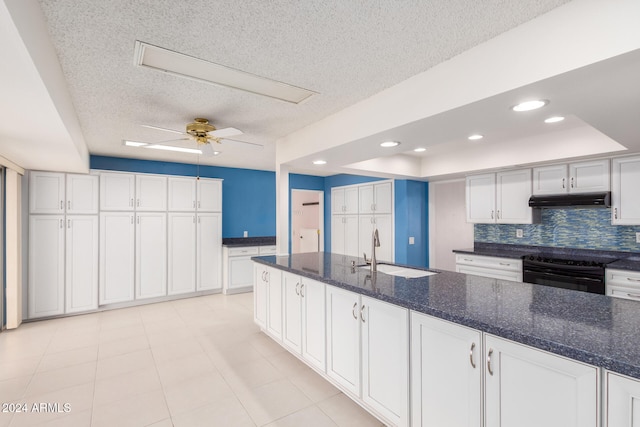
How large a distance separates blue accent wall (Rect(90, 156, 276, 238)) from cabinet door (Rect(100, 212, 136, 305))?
0.93 m

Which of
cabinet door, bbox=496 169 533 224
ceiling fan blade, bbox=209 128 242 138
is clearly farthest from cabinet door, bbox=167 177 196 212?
cabinet door, bbox=496 169 533 224

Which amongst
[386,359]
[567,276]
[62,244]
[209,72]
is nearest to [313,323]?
[386,359]

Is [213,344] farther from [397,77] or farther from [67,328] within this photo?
[397,77]

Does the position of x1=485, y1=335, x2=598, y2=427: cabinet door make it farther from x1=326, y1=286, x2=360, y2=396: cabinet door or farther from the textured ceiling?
the textured ceiling

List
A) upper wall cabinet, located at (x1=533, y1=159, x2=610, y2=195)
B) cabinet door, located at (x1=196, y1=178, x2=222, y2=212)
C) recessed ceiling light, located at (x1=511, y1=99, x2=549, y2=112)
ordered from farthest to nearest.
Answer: cabinet door, located at (x1=196, y1=178, x2=222, y2=212) < upper wall cabinet, located at (x1=533, y1=159, x2=610, y2=195) < recessed ceiling light, located at (x1=511, y1=99, x2=549, y2=112)

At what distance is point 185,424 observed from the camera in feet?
6.93

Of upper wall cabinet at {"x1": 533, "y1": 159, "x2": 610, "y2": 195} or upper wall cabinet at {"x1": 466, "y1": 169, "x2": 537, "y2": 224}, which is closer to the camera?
upper wall cabinet at {"x1": 533, "y1": 159, "x2": 610, "y2": 195}

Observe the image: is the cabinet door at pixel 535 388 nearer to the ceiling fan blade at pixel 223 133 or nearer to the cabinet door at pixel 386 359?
the cabinet door at pixel 386 359

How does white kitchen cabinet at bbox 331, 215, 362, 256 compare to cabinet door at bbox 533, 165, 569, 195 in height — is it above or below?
below

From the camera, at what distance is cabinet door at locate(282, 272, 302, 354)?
9.29 feet

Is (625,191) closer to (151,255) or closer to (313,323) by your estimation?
(313,323)

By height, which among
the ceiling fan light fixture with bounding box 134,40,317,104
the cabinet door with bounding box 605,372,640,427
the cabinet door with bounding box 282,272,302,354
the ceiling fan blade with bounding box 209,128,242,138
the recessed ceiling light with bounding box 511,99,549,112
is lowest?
the cabinet door with bounding box 282,272,302,354

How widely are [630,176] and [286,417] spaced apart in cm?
411

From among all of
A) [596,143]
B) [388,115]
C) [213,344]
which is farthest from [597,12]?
[213,344]
